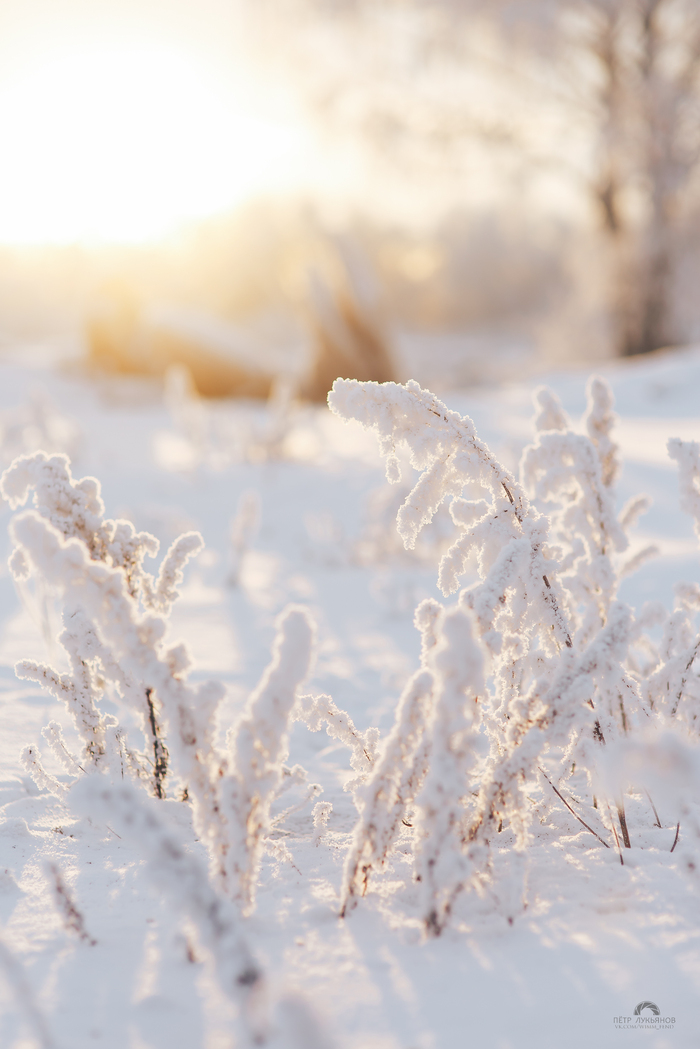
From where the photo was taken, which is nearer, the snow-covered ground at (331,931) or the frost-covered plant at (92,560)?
the snow-covered ground at (331,931)

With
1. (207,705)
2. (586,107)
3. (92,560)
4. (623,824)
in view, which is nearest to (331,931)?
(207,705)

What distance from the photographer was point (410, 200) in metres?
10.1

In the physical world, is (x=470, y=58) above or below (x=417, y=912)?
above

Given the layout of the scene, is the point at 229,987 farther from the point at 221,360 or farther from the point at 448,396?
the point at 221,360

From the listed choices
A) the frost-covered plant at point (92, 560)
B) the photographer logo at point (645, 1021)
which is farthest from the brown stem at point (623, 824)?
the frost-covered plant at point (92, 560)

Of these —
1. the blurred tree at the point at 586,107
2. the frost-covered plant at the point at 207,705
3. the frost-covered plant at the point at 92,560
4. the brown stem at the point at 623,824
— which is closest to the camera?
the frost-covered plant at the point at 207,705

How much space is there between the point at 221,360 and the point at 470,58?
15.2 feet

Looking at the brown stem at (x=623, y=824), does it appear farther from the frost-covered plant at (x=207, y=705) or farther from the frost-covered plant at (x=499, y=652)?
the frost-covered plant at (x=207, y=705)

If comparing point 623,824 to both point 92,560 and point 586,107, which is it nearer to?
point 92,560

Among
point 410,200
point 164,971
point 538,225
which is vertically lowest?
point 164,971

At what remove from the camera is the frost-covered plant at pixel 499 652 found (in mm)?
1020

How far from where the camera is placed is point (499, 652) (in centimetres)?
116

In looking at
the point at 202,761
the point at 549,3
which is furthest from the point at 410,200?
the point at 202,761

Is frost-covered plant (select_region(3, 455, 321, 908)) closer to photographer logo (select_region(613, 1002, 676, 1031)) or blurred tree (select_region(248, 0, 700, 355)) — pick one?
photographer logo (select_region(613, 1002, 676, 1031))
